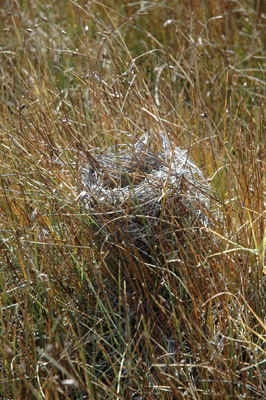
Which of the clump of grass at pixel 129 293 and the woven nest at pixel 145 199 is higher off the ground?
the woven nest at pixel 145 199

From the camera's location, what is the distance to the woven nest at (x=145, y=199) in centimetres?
141

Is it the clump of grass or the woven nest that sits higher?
the woven nest

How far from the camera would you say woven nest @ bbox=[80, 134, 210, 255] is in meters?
1.41

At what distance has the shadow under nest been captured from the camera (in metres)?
1.41

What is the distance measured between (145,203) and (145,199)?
2.4 inches

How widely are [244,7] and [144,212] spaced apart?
2377mm

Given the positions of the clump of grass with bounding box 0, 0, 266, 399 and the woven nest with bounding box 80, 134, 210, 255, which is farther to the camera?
the woven nest with bounding box 80, 134, 210, 255

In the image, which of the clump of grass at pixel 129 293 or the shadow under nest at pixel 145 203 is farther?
the shadow under nest at pixel 145 203

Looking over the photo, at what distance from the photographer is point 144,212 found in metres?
1.48

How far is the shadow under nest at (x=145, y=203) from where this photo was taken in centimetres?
141

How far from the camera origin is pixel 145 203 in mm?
1412

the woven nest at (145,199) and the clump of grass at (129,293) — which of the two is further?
the woven nest at (145,199)

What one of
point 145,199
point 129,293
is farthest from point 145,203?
point 129,293

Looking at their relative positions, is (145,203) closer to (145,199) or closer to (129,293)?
(145,199)
